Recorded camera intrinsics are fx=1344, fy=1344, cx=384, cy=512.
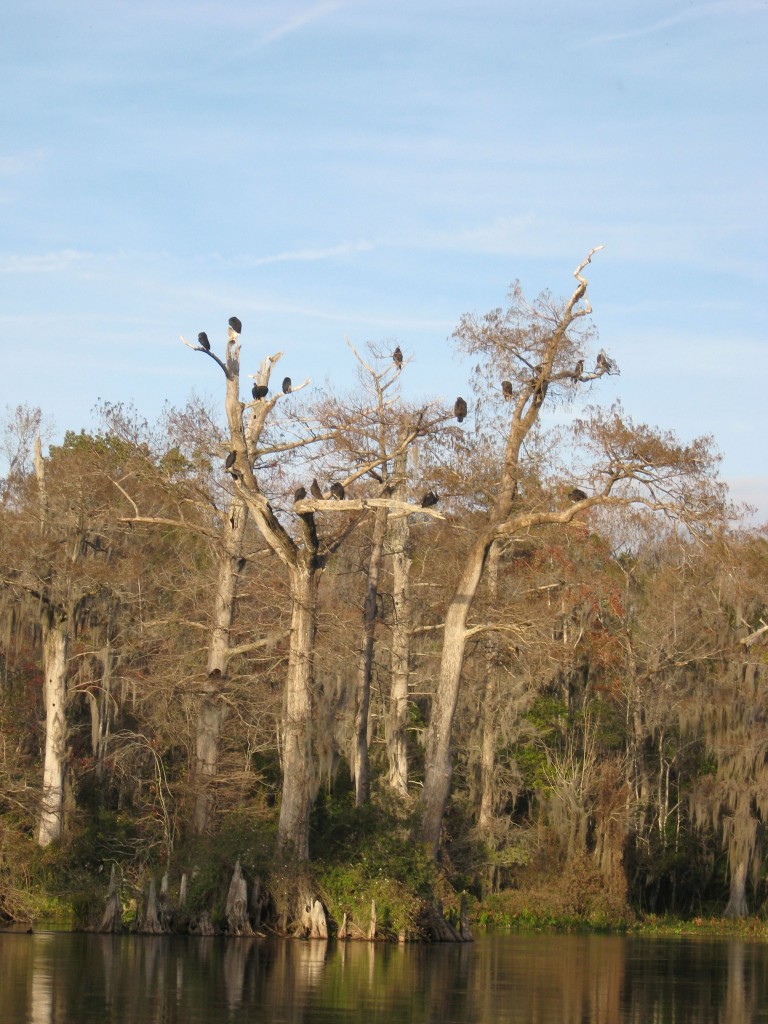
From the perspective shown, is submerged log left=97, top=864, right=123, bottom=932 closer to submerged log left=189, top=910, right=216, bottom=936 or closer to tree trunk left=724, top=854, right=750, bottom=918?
submerged log left=189, top=910, right=216, bottom=936

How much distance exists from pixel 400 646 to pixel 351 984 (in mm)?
18002

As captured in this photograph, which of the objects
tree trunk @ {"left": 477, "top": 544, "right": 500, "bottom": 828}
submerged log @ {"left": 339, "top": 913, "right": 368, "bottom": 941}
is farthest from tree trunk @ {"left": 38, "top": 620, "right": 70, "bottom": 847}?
submerged log @ {"left": 339, "top": 913, "right": 368, "bottom": 941}

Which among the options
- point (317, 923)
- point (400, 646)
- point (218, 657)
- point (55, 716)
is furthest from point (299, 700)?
point (55, 716)

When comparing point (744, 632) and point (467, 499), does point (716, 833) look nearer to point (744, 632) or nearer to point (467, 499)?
point (744, 632)

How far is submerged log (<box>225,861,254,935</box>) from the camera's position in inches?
810

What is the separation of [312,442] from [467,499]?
375 cm

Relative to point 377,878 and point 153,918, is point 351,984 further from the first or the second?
point 153,918

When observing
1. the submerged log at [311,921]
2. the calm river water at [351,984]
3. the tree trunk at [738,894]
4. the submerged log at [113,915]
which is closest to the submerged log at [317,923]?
the submerged log at [311,921]

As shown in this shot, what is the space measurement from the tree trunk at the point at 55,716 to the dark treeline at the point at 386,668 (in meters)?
0.09

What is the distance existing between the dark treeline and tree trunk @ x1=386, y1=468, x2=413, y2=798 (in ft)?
0.36

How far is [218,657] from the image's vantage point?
28.5 meters

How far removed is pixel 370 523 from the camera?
3161cm

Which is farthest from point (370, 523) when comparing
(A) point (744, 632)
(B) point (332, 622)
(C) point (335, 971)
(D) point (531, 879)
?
(C) point (335, 971)

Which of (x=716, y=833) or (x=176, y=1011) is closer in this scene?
(x=176, y=1011)
